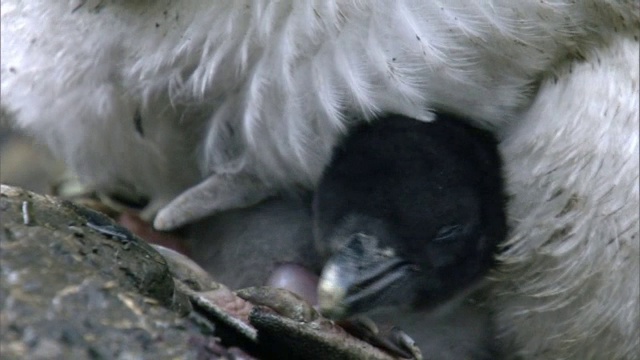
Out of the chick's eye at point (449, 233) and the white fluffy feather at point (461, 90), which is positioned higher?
the white fluffy feather at point (461, 90)

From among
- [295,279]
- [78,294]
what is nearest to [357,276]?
[295,279]

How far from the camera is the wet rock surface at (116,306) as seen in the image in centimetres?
86

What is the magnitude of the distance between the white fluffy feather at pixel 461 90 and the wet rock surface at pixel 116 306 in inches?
8.0

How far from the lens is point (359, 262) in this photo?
3.65 ft

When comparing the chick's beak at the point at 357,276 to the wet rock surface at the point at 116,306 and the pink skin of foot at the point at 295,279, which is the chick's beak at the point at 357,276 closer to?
the wet rock surface at the point at 116,306

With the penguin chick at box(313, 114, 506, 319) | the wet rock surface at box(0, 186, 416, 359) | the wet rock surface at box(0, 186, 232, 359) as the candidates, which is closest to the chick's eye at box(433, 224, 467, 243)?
the penguin chick at box(313, 114, 506, 319)

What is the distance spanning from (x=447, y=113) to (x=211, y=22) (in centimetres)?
26

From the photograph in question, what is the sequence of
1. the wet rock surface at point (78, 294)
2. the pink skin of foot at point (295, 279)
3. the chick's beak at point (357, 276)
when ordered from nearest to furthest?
1. the wet rock surface at point (78, 294)
2. the chick's beak at point (357, 276)
3. the pink skin of foot at point (295, 279)

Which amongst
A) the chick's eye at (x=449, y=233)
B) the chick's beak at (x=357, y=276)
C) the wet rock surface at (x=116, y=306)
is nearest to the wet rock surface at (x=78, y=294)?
the wet rock surface at (x=116, y=306)

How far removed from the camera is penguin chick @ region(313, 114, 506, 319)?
1118 millimetres

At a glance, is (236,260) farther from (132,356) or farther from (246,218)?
(132,356)

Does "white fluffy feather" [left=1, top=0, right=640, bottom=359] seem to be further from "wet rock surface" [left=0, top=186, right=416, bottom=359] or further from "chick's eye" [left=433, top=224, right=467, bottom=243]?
"wet rock surface" [left=0, top=186, right=416, bottom=359]

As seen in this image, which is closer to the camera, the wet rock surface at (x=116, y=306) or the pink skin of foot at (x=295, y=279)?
the wet rock surface at (x=116, y=306)

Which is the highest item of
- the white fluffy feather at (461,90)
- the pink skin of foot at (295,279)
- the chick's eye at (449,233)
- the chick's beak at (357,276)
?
the white fluffy feather at (461,90)
